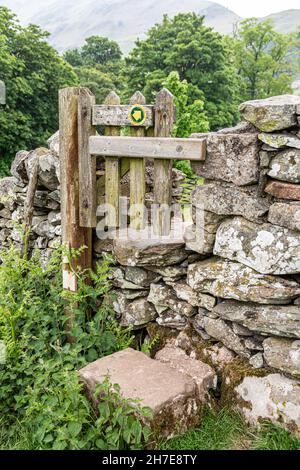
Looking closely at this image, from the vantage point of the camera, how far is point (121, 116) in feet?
12.1

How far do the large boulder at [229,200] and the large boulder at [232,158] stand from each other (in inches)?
2.7

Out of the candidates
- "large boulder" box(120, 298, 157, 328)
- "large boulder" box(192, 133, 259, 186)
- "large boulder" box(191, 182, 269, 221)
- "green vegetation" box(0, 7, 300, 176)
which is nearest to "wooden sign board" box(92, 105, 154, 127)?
"large boulder" box(192, 133, 259, 186)

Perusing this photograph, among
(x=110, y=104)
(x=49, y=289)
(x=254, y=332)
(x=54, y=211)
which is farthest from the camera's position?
(x=54, y=211)

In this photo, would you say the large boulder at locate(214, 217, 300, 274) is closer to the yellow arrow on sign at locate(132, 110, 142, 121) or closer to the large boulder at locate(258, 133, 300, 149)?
the large boulder at locate(258, 133, 300, 149)

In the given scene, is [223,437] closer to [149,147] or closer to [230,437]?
[230,437]

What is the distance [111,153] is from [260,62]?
2938 cm

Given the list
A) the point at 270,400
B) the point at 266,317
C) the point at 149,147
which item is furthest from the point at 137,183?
the point at 270,400

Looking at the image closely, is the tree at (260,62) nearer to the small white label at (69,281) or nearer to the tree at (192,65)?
the tree at (192,65)

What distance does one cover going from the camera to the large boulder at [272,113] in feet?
9.38

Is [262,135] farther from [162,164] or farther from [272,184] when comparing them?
[162,164]
